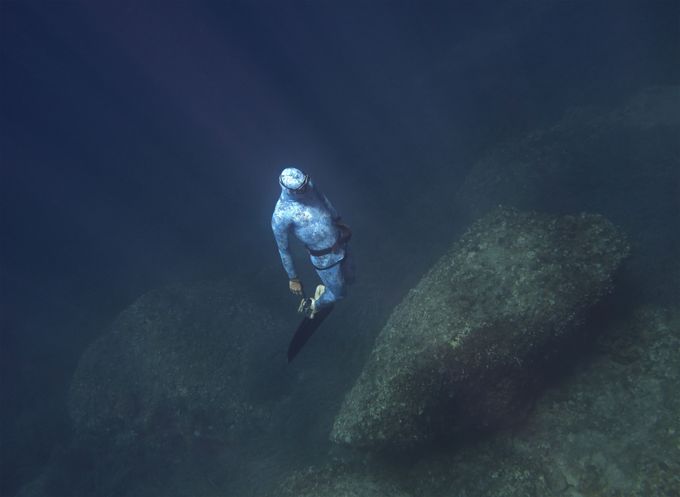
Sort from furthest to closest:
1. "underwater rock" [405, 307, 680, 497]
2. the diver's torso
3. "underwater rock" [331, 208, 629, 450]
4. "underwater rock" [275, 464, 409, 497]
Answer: the diver's torso < "underwater rock" [275, 464, 409, 497] < "underwater rock" [331, 208, 629, 450] < "underwater rock" [405, 307, 680, 497]

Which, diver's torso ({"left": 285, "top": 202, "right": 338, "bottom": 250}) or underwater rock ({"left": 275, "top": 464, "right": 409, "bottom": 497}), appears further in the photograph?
diver's torso ({"left": 285, "top": 202, "right": 338, "bottom": 250})

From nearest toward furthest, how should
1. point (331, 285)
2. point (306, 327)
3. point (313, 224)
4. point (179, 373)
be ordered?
point (313, 224), point (331, 285), point (306, 327), point (179, 373)

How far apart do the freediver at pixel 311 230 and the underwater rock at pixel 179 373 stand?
3.04m

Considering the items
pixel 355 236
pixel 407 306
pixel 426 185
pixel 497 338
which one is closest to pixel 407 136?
pixel 426 185

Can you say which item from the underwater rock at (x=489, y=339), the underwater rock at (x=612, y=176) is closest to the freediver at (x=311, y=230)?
the underwater rock at (x=489, y=339)

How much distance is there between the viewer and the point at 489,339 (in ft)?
15.5

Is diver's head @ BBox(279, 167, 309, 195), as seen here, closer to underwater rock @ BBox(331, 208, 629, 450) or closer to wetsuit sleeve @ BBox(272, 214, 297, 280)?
wetsuit sleeve @ BBox(272, 214, 297, 280)

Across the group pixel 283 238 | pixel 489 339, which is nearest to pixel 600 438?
pixel 489 339

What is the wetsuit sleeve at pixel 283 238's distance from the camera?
527 centimetres

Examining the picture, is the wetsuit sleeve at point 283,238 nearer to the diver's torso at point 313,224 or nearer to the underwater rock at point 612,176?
the diver's torso at point 313,224

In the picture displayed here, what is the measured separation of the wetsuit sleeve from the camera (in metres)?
5.27

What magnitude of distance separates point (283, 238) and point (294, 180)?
0.87 meters

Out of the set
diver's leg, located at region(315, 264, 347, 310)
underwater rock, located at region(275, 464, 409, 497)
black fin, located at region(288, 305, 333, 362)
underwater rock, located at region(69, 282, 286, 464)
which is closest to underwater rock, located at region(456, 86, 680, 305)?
diver's leg, located at region(315, 264, 347, 310)

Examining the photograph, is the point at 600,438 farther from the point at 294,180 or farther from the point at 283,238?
the point at 294,180
